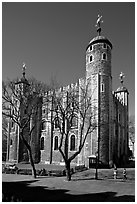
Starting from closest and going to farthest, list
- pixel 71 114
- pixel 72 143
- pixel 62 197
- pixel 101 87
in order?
pixel 62 197, pixel 71 114, pixel 101 87, pixel 72 143

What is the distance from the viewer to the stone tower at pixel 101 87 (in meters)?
32.3

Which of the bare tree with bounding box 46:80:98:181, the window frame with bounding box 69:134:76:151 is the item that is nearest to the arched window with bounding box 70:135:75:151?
the window frame with bounding box 69:134:76:151

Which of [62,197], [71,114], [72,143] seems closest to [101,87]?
[72,143]

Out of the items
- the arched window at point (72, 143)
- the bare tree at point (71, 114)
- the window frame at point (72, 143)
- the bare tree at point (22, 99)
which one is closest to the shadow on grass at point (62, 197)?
the bare tree at point (71, 114)

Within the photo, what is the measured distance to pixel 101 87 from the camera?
112 ft

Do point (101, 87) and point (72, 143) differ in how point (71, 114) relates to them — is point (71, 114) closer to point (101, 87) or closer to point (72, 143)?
point (101, 87)

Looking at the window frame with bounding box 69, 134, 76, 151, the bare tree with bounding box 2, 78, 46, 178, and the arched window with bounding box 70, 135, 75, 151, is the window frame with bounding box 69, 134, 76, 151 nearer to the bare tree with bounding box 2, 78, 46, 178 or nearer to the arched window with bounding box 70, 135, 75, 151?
the arched window with bounding box 70, 135, 75, 151

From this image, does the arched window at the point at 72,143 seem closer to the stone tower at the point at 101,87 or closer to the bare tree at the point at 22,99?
the stone tower at the point at 101,87

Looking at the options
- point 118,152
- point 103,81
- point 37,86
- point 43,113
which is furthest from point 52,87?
point 118,152

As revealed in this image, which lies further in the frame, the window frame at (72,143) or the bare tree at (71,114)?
the window frame at (72,143)

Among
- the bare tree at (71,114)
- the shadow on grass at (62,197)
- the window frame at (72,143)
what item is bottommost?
the shadow on grass at (62,197)

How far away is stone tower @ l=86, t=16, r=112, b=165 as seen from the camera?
32.3 m

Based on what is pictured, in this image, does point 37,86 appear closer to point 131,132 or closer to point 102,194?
point 102,194

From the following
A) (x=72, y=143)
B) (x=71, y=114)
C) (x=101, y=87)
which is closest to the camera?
(x=71, y=114)
